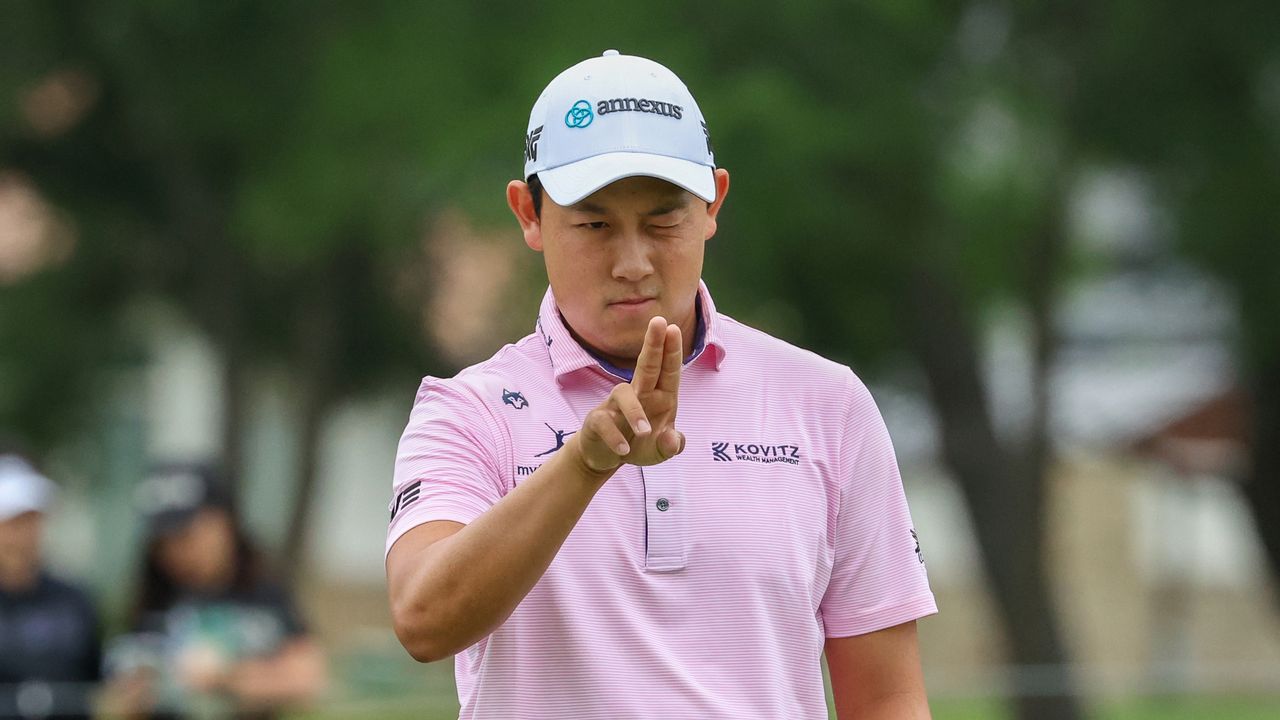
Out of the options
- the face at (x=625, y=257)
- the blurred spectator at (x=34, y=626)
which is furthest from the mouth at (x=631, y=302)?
the blurred spectator at (x=34, y=626)

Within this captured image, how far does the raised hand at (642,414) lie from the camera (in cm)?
218

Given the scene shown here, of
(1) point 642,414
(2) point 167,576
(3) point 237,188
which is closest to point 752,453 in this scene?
(1) point 642,414

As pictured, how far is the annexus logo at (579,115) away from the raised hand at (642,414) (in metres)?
0.42

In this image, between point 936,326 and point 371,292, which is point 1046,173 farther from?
point 371,292

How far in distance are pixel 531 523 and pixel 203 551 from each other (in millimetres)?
4441

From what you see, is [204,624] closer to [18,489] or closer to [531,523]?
[18,489]

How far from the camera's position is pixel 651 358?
7.16 feet

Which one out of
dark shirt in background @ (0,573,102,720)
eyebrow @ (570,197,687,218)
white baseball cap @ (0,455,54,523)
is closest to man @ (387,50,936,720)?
eyebrow @ (570,197,687,218)

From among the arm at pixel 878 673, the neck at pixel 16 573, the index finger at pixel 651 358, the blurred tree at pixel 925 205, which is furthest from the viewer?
the blurred tree at pixel 925 205

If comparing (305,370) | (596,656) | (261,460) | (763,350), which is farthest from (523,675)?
(261,460)

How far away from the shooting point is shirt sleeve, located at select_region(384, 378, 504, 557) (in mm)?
2416

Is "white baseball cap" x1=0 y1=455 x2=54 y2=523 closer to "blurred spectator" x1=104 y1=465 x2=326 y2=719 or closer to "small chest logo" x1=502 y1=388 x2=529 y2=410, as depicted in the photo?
"blurred spectator" x1=104 y1=465 x2=326 y2=719

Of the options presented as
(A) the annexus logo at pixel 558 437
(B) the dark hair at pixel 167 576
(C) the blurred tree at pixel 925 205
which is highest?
(C) the blurred tree at pixel 925 205

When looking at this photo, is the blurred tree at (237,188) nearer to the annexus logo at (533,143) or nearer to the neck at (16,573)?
the neck at (16,573)
